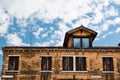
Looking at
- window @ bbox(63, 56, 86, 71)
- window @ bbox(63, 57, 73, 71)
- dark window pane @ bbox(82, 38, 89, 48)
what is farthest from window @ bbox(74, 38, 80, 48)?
window @ bbox(63, 57, 73, 71)

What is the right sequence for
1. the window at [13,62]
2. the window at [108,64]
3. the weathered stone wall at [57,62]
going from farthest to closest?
the window at [108,64] < the window at [13,62] < the weathered stone wall at [57,62]

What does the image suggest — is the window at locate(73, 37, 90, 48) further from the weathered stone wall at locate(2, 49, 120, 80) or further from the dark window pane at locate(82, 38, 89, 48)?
the weathered stone wall at locate(2, 49, 120, 80)

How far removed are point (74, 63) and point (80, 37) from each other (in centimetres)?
368

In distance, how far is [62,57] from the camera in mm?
35156

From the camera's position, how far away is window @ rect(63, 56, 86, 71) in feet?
114

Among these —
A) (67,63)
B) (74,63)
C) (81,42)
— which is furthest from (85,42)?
(67,63)

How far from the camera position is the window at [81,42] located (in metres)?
35.8

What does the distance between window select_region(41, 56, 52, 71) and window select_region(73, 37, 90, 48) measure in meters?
3.88

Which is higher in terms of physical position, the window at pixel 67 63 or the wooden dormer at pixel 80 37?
the wooden dormer at pixel 80 37

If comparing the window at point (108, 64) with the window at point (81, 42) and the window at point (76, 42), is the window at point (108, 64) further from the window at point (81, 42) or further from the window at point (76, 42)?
the window at point (76, 42)

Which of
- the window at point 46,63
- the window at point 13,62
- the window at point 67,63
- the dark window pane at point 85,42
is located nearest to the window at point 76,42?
the dark window pane at point 85,42

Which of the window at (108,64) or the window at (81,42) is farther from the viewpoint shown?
the window at (81,42)

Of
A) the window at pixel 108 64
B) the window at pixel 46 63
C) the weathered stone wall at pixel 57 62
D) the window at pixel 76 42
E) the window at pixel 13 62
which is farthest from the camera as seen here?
the window at pixel 76 42

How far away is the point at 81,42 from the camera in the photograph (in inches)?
1417
